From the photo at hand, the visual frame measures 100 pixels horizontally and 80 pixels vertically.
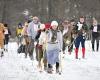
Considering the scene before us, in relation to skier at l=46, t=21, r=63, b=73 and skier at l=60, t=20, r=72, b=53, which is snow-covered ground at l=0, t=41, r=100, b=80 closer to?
skier at l=46, t=21, r=63, b=73

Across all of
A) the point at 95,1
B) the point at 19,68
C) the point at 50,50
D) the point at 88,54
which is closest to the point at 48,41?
the point at 50,50

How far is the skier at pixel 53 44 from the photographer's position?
18172mm

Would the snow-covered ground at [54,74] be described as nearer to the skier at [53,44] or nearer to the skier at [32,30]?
the skier at [53,44]

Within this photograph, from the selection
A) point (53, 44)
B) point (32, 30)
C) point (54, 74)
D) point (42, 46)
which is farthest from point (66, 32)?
point (54, 74)

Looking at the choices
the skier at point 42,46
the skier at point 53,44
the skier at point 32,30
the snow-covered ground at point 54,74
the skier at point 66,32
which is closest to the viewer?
the snow-covered ground at point 54,74

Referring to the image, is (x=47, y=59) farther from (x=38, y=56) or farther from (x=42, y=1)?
(x=42, y=1)

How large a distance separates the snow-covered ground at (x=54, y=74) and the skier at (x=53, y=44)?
1.63 ft

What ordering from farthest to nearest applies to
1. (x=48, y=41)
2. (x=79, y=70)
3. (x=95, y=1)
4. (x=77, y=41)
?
(x=95, y=1) < (x=77, y=41) < (x=79, y=70) < (x=48, y=41)

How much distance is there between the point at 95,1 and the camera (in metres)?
62.6

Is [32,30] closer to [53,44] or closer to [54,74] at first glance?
[53,44]

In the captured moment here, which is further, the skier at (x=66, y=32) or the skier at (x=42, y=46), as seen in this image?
the skier at (x=66, y=32)

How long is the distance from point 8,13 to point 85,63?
4244 centimetres

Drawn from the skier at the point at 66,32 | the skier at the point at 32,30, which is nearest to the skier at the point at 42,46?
the skier at the point at 32,30

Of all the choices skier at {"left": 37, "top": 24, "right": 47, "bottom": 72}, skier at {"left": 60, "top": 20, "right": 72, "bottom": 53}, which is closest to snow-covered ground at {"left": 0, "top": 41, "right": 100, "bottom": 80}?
skier at {"left": 37, "top": 24, "right": 47, "bottom": 72}
